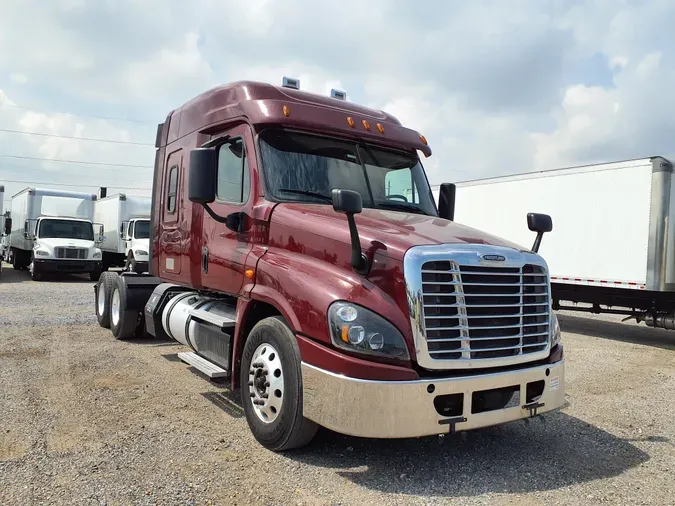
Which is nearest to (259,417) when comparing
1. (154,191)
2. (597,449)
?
(597,449)

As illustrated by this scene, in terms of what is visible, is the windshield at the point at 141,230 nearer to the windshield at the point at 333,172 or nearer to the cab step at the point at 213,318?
the cab step at the point at 213,318

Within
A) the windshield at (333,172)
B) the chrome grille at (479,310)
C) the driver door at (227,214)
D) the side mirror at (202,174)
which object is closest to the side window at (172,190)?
the driver door at (227,214)

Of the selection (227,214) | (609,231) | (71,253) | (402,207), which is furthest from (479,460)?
(71,253)

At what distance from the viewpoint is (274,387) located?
4.10 m

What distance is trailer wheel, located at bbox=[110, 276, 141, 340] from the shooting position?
8.06 metres

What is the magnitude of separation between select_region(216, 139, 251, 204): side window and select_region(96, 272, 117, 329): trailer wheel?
13.8 ft

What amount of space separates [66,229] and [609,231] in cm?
1823

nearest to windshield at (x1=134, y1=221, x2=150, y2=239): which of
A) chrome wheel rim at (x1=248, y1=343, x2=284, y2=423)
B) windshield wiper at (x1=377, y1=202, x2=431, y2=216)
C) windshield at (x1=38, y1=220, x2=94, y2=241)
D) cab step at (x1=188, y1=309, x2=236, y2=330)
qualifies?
windshield at (x1=38, y1=220, x2=94, y2=241)

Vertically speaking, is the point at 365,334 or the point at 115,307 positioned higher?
the point at 365,334

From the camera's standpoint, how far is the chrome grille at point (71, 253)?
19344mm

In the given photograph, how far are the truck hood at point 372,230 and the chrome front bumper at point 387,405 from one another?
874mm

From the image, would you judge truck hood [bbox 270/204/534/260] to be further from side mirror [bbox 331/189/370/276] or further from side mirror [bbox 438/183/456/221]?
side mirror [bbox 438/183/456/221]

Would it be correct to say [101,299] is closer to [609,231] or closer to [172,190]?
[172,190]

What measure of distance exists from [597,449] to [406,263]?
2424 millimetres
